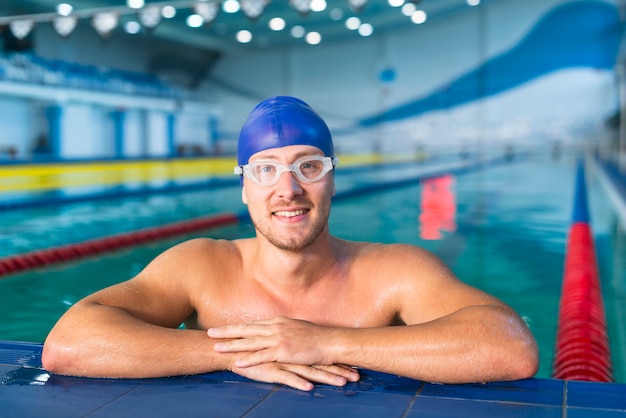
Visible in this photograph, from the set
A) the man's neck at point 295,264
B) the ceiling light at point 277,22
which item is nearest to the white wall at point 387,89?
the ceiling light at point 277,22

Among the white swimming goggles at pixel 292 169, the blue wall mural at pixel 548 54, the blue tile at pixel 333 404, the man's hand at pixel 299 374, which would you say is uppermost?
the blue wall mural at pixel 548 54

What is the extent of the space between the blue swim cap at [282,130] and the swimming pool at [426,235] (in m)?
1.67

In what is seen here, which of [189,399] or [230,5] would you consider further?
[230,5]

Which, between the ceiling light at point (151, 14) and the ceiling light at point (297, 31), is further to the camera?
the ceiling light at point (297, 31)

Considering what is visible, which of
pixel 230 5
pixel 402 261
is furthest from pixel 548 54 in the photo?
pixel 402 261

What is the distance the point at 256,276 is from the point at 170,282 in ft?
0.86

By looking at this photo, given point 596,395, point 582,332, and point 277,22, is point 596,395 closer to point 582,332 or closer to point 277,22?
point 582,332

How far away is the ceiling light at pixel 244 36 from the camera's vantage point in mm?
24531

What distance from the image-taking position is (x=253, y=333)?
1769mm

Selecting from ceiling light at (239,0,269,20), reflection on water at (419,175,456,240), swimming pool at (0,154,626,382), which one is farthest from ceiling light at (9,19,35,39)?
reflection on water at (419,175,456,240)

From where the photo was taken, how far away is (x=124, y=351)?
174 centimetres

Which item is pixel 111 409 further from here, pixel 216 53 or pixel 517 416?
pixel 216 53

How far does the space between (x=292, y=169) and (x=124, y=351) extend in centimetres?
64

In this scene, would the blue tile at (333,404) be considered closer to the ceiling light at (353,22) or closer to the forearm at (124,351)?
the forearm at (124,351)
